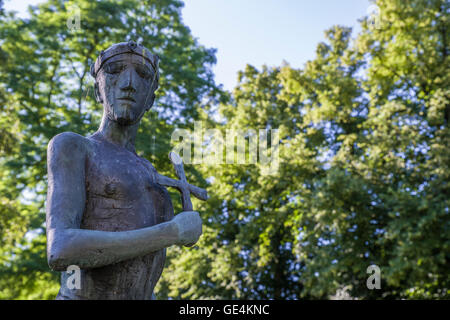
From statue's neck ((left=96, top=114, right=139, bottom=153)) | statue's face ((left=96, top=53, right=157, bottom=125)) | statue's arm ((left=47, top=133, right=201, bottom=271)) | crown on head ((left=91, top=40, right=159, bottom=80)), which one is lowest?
statue's arm ((left=47, top=133, right=201, bottom=271))

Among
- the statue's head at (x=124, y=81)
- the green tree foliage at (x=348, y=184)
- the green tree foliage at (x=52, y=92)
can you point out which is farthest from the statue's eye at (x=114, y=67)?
the green tree foliage at (x=348, y=184)

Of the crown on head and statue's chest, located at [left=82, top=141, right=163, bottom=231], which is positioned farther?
the crown on head

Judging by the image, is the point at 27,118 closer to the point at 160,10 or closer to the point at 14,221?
the point at 14,221

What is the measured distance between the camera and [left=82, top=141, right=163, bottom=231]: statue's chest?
2787 millimetres

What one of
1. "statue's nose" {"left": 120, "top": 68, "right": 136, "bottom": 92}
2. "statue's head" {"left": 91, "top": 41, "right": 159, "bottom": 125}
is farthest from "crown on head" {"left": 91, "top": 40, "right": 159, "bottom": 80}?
"statue's nose" {"left": 120, "top": 68, "right": 136, "bottom": 92}

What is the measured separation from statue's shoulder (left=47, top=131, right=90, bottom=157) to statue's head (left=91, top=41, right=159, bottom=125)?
35 centimetres

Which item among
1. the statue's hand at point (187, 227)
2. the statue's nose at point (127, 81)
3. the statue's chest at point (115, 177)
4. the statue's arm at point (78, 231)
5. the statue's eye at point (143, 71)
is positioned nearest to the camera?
the statue's arm at point (78, 231)

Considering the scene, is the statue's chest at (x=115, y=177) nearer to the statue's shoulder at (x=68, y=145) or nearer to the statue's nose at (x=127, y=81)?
the statue's shoulder at (x=68, y=145)

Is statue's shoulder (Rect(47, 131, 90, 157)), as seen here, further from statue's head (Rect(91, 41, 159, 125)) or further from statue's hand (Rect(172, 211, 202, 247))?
statue's hand (Rect(172, 211, 202, 247))

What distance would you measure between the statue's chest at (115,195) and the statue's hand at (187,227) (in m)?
0.26

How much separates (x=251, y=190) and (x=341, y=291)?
5.51 metres

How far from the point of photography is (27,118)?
45.4ft

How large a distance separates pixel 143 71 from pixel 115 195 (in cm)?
88

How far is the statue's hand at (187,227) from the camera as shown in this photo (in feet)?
8.86
